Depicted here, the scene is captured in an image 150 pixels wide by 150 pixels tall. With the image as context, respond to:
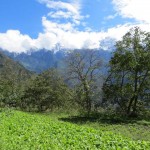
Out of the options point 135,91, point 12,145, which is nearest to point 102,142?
point 12,145

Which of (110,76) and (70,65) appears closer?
(110,76)

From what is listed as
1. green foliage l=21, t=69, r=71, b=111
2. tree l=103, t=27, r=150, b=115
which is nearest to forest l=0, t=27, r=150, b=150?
tree l=103, t=27, r=150, b=115

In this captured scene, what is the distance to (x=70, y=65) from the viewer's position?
57500mm

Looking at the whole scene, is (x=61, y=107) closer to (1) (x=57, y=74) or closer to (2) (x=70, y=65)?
(1) (x=57, y=74)

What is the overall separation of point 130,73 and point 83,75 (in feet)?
32.2

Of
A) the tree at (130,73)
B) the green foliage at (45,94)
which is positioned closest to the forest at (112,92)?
the tree at (130,73)

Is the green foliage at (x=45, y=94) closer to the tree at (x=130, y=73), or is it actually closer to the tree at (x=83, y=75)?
the tree at (x=83, y=75)

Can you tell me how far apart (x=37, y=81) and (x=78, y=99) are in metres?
21.8

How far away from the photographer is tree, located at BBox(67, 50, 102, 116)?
5756cm

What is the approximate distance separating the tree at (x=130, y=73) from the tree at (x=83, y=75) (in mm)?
5318

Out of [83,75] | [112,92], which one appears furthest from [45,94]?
[112,92]

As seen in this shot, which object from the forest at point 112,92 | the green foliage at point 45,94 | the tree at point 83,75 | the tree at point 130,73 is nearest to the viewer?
the forest at point 112,92

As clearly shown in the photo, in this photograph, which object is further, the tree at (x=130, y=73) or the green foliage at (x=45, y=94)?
the green foliage at (x=45, y=94)

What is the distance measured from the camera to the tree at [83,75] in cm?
5756
